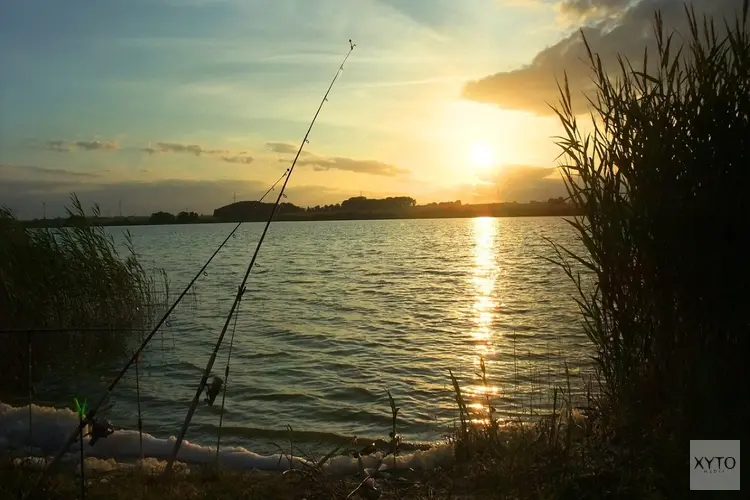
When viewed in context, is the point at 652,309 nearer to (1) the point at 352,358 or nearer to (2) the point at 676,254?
(2) the point at 676,254

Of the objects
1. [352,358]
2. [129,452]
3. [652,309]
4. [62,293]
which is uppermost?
[652,309]

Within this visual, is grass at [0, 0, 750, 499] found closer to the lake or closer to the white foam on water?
the white foam on water

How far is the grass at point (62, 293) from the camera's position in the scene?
10984 mm

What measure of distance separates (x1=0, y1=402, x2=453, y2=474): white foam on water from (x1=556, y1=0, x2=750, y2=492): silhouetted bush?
2.06 m

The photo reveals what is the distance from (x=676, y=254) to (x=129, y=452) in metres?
6.21

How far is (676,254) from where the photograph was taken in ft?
14.2

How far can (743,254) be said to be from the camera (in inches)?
164

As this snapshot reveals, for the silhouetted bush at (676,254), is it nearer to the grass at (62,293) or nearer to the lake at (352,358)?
the lake at (352,358)

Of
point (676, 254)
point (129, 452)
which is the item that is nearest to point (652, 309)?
point (676, 254)

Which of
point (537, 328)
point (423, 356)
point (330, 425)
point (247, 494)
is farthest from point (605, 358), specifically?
point (537, 328)

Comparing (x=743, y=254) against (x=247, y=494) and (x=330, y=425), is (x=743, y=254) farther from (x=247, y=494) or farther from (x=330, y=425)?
(x=330, y=425)

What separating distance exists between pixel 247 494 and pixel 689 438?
10.9 ft

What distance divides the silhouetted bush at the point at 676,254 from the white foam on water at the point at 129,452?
2056 millimetres

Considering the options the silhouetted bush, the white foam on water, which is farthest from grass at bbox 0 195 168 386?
the silhouetted bush
